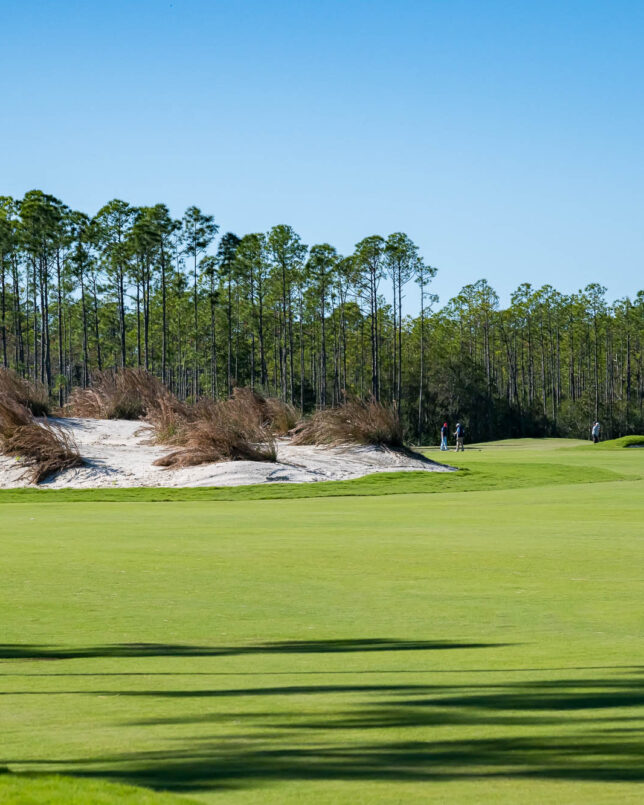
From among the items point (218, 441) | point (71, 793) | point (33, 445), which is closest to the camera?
point (71, 793)

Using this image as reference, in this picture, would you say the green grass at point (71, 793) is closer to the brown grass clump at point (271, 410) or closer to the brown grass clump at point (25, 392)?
the brown grass clump at point (25, 392)

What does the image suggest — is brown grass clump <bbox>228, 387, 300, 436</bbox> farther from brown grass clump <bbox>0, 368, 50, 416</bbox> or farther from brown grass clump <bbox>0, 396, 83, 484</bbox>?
brown grass clump <bbox>0, 396, 83, 484</bbox>

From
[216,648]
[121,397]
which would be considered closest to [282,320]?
[121,397]

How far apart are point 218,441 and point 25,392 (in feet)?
28.8

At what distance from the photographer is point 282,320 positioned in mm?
99875

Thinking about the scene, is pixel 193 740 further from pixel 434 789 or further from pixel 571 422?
pixel 571 422

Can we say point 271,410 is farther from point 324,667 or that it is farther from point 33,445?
point 324,667

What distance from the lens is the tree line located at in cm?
8594

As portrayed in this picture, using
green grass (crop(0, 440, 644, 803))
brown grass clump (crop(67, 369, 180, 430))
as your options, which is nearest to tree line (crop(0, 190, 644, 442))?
brown grass clump (crop(67, 369, 180, 430))

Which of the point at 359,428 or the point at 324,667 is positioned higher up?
the point at 359,428

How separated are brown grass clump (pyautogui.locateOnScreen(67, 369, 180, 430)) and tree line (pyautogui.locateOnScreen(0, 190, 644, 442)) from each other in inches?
1137

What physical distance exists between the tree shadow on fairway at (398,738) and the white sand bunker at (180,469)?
85.2 feet

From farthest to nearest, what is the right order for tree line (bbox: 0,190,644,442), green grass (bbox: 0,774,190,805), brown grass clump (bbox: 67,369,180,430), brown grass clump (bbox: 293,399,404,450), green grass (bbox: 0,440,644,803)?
1. tree line (bbox: 0,190,644,442)
2. brown grass clump (bbox: 67,369,180,430)
3. brown grass clump (bbox: 293,399,404,450)
4. green grass (bbox: 0,440,644,803)
5. green grass (bbox: 0,774,190,805)

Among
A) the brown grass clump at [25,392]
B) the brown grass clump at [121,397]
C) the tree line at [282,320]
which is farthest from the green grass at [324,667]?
the tree line at [282,320]
